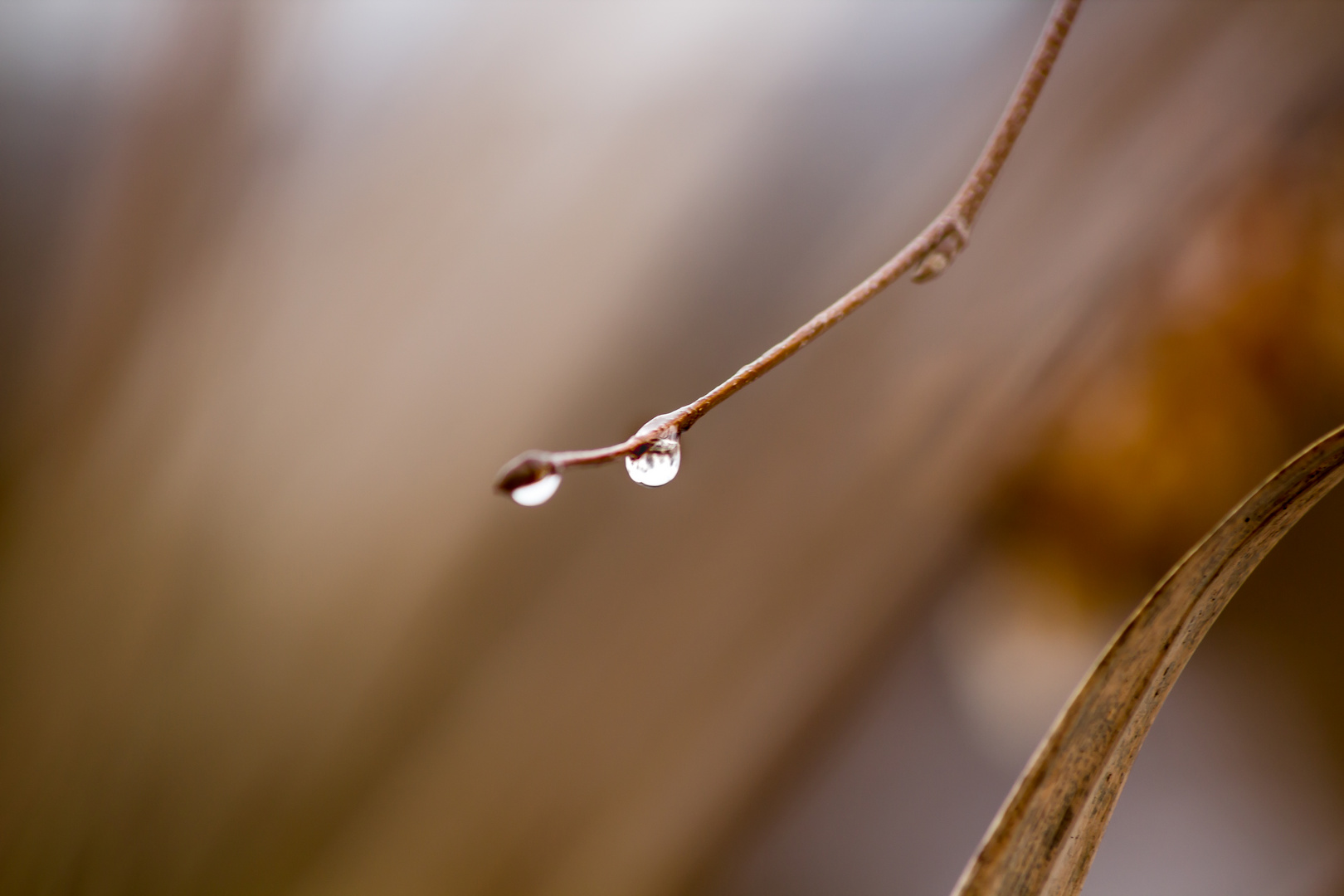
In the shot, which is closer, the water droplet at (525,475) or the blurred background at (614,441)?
the water droplet at (525,475)

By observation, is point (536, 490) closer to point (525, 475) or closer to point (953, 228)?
point (525, 475)

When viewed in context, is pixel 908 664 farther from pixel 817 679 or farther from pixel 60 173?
pixel 60 173

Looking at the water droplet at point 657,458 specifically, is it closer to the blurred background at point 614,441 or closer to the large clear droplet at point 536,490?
the large clear droplet at point 536,490

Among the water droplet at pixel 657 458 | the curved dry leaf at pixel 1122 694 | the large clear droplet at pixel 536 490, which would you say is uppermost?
the large clear droplet at pixel 536 490

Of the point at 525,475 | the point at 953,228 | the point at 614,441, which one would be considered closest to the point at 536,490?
the point at 525,475

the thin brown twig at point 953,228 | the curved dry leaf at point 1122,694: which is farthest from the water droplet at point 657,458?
the curved dry leaf at point 1122,694

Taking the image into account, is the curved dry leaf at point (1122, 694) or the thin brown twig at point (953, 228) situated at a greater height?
the thin brown twig at point (953, 228)
